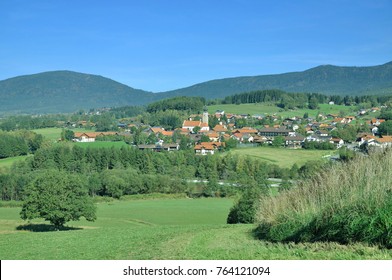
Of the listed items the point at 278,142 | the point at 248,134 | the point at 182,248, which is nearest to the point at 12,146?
the point at 278,142

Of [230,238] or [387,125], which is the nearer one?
[230,238]

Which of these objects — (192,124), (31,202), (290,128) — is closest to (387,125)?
(290,128)

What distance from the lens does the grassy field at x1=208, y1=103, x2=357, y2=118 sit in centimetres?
10832

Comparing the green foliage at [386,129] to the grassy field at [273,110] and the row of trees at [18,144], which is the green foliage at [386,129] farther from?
the row of trees at [18,144]

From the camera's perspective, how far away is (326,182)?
8164mm

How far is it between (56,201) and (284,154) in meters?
42.1

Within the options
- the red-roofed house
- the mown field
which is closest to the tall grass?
the mown field

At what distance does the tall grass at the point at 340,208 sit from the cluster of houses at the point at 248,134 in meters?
48.7

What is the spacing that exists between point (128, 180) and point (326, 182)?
118ft

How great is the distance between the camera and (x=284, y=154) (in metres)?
58.9

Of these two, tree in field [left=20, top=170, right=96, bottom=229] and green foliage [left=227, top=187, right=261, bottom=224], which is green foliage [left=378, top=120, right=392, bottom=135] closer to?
green foliage [left=227, top=187, right=261, bottom=224]

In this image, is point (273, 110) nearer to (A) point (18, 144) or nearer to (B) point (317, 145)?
(B) point (317, 145)

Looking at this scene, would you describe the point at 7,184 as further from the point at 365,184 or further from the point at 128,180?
the point at 365,184

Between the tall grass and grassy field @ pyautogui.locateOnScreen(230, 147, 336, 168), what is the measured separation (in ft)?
140
